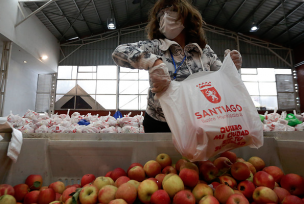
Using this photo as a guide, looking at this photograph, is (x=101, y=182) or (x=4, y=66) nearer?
(x=101, y=182)

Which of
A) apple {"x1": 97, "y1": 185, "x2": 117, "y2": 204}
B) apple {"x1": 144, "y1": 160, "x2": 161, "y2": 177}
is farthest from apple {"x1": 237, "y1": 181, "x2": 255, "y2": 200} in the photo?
apple {"x1": 97, "y1": 185, "x2": 117, "y2": 204}

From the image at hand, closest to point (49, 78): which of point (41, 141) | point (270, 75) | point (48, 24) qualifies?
point (48, 24)

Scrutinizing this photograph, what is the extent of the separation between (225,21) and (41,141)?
14.2m

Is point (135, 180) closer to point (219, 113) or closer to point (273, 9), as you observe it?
point (219, 113)

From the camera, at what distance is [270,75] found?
43.3 feet

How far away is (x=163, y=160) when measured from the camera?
127cm

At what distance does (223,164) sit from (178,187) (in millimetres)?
350

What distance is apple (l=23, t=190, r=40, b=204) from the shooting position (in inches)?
47.0

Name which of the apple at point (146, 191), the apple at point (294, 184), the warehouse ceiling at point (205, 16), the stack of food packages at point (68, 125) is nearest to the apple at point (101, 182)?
the apple at point (146, 191)

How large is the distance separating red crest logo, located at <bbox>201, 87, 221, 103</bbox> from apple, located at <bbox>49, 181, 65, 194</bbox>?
1.03 metres

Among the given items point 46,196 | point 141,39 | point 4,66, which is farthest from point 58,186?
point 141,39

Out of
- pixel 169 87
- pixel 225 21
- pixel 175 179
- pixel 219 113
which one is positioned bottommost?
pixel 175 179

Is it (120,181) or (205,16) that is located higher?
(205,16)

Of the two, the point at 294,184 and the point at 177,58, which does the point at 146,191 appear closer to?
the point at 294,184
